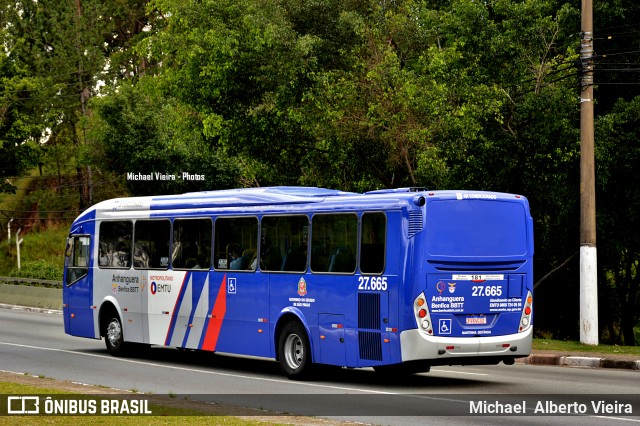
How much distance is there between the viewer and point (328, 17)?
107 ft

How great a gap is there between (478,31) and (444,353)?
16458mm

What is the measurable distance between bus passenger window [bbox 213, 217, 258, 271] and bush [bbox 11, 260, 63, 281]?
3251 cm

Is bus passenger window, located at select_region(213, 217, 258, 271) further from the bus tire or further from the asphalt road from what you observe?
the asphalt road

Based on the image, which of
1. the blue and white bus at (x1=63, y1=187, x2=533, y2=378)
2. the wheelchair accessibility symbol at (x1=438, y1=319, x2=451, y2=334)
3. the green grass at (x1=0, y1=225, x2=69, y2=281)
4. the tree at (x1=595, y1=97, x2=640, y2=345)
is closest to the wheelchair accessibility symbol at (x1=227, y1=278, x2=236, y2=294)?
the blue and white bus at (x1=63, y1=187, x2=533, y2=378)

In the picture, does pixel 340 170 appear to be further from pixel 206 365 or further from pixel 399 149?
pixel 206 365

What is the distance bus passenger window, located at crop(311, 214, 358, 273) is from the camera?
695 inches

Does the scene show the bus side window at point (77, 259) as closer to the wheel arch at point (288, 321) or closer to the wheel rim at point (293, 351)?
the wheel arch at point (288, 321)

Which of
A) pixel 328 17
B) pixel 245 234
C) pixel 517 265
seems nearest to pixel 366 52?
pixel 328 17

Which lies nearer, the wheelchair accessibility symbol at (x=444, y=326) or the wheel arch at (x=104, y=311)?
the wheelchair accessibility symbol at (x=444, y=326)

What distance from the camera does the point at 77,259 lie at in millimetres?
24719

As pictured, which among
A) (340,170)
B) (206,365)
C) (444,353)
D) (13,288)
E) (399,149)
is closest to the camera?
(444,353)

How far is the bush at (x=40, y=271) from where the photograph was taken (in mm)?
51875

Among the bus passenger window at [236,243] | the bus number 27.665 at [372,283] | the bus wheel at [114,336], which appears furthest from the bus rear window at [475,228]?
the bus wheel at [114,336]

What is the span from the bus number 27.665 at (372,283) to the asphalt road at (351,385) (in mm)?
1564
